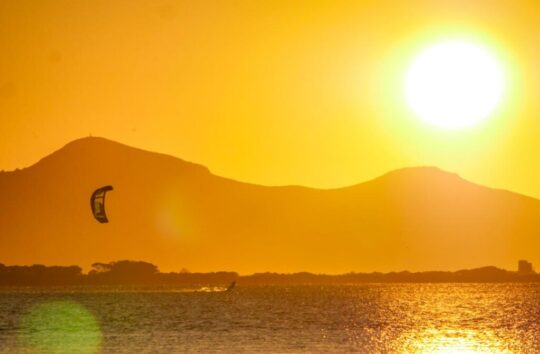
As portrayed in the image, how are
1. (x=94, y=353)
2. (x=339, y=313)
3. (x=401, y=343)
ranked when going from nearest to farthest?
(x=94, y=353) → (x=401, y=343) → (x=339, y=313)

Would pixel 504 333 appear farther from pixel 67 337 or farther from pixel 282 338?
pixel 67 337

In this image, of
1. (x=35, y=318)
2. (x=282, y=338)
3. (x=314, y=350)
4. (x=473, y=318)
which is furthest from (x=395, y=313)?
(x=314, y=350)

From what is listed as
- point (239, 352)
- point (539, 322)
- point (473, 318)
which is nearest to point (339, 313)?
point (473, 318)

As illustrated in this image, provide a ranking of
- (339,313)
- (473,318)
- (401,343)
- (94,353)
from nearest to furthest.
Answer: (94,353) → (401,343) → (473,318) → (339,313)

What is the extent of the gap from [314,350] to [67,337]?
76.1 feet

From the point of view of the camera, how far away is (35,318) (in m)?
134

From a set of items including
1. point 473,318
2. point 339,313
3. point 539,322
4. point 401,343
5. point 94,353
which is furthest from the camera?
point 339,313

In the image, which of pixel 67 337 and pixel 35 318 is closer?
pixel 67 337

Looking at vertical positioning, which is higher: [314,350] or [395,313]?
[395,313]

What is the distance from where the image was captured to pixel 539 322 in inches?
4766

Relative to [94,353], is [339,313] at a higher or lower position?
higher

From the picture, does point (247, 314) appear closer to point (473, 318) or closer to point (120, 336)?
point (473, 318)

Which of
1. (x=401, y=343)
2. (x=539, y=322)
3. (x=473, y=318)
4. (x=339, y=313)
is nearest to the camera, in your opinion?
(x=401, y=343)

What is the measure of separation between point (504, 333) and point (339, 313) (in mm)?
44111
